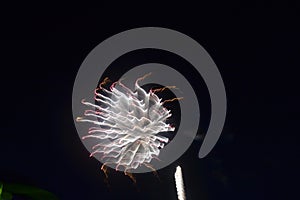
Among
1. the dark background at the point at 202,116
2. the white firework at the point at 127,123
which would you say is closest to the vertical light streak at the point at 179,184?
the dark background at the point at 202,116

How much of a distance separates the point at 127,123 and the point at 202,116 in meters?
0.25

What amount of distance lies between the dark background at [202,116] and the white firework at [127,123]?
8 cm

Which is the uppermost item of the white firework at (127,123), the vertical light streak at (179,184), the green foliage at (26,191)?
the white firework at (127,123)

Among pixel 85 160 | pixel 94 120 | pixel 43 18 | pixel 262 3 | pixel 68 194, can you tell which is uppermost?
pixel 262 3

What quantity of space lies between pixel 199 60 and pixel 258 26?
221 millimetres

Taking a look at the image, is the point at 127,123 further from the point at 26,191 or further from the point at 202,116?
the point at 26,191

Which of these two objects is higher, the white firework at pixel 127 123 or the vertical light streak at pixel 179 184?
the white firework at pixel 127 123

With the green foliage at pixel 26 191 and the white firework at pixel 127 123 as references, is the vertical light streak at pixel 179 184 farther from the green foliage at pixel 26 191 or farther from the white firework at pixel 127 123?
the green foliage at pixel 26 191

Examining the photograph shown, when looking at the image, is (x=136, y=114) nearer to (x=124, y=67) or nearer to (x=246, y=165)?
(x=124, y=67)

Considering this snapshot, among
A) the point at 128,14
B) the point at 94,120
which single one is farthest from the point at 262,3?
the point at 94,120

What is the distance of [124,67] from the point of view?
42.9 inches

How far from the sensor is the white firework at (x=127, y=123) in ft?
3.49

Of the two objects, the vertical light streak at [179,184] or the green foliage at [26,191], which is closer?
the green foliage at [26,191]

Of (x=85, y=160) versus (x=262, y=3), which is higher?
(x=262, y=3)
